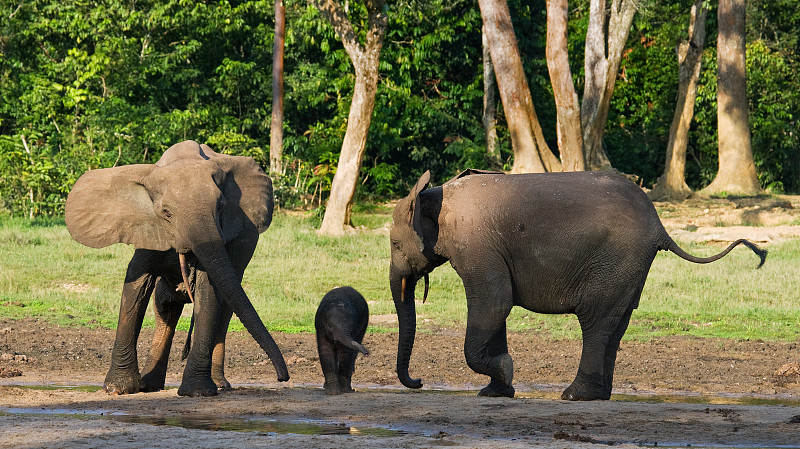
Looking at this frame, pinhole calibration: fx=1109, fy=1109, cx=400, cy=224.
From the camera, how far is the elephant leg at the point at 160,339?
9.79 m

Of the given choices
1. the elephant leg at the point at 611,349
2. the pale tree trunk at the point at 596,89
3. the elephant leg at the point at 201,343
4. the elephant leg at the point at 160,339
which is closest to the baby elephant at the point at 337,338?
the elephant leg at the point at 201,343

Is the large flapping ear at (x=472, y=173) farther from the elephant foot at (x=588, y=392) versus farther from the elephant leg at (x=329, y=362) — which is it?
the elephant foot at (x=588, y=392)

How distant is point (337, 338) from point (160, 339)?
1.60 m

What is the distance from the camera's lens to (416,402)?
28.1 feet

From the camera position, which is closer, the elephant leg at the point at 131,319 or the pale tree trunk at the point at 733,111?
the elephant leg at the point at 131,319

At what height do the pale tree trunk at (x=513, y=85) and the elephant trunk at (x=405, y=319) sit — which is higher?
the pale tree trunk at (x=513, y=85)

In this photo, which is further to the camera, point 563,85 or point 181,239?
point 563,85

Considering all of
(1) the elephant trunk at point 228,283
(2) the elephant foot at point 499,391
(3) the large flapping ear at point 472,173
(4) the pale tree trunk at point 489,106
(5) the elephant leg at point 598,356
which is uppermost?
(4) the pale tree trunk at point 489,106

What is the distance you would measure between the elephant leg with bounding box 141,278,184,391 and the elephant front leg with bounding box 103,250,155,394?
26 cm

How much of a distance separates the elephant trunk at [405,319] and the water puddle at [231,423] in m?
1.80

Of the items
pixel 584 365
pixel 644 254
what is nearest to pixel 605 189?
pixel 644 254

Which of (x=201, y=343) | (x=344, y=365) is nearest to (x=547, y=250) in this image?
(x=344, y=365)

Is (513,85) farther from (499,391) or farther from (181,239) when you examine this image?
(181,239)

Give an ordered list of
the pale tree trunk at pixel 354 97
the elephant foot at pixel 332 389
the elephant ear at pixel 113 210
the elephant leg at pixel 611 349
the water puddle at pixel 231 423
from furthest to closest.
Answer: the pale tree trunk at pixel 354 97, the elephant foot at pixel 332 389, the elephant leg at pixel 611 349, the elephant ear at pixel 113 210, the water puddle at pixel 231 423
